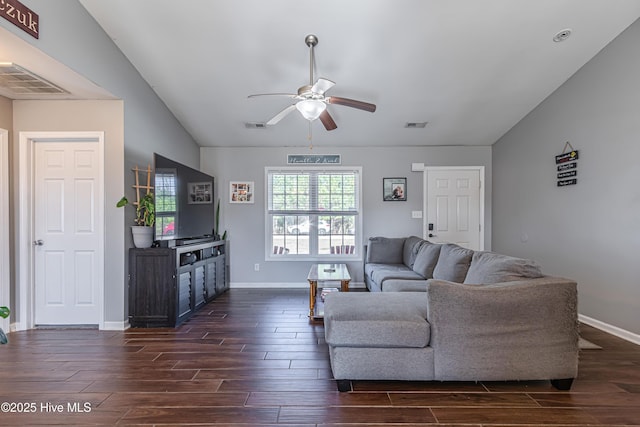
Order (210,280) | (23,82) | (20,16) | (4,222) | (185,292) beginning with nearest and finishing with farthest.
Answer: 1. (20,16)
2. (23,82)
3. (4,222)
4. (185,292)
5. (210,280)

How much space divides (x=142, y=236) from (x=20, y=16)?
2035mm

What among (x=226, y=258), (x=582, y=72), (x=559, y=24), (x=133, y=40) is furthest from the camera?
(x=226, y=258)

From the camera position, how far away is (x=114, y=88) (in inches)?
128

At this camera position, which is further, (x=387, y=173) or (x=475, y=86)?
(x=387, y=173)

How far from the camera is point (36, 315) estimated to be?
3.41 m

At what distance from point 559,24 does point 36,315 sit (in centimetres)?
610

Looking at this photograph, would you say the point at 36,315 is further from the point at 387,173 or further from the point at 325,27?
the point at 387,173

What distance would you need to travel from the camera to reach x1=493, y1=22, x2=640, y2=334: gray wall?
3.03 m

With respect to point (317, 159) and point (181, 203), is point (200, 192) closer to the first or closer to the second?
point (181, 203)

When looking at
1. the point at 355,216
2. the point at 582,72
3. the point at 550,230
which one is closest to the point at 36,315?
the point at 355,216

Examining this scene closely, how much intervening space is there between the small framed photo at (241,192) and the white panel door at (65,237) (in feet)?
7.06

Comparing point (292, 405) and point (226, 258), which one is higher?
point (226, 258)

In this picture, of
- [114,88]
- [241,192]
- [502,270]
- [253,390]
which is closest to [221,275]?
[241,192]

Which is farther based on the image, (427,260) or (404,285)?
(427,260)
